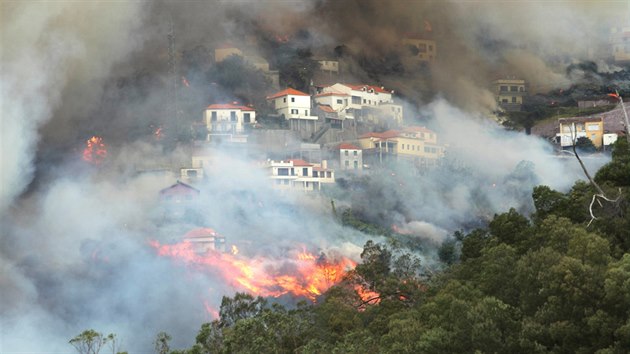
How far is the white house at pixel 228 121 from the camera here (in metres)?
32.6

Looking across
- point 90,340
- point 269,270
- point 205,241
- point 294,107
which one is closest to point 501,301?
Result: point 90,340

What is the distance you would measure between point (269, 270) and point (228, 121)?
5647mm

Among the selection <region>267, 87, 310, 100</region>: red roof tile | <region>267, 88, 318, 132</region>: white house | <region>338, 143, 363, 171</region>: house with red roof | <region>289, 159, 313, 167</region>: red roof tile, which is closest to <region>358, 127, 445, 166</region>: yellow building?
<region>338, 143, 363, 171</region>: house with red roof

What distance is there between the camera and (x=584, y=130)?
33.8 meters

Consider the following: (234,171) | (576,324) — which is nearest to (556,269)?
(576,324)

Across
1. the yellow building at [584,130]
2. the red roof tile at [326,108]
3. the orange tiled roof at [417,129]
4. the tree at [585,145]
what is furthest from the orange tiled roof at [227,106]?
the tree at [585,145]

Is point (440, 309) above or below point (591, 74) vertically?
below

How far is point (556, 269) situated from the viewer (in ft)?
49.0

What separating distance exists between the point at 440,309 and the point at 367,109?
1831 cm

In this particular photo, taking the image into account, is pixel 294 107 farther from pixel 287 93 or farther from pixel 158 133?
pixel 158 133

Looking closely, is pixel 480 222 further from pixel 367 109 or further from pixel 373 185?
pixel 367 109

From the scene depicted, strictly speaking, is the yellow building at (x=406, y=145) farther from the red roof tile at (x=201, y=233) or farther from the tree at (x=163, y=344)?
the tree at (x=163, y=344)

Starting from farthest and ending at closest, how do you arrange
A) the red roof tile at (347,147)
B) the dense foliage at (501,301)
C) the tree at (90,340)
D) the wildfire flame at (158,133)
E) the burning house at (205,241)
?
the red roof tile at (347,147), the wildfire flame at (158,133), the burning house at (205,241), the tree at (90,340), the dense foliage at (501,301)

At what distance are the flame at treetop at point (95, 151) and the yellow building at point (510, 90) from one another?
40.1 feet
